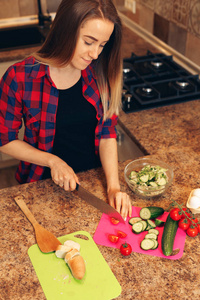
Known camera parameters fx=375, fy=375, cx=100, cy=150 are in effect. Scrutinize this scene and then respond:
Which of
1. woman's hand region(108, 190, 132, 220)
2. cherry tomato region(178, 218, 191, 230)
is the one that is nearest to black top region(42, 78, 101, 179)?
woman's hand region(108, 190, 132, 220)

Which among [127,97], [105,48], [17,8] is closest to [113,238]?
[105,48]

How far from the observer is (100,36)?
1.33 metres

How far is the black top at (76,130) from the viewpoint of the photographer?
1609 millimetres

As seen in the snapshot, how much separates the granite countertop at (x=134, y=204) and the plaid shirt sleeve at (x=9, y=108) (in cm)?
24

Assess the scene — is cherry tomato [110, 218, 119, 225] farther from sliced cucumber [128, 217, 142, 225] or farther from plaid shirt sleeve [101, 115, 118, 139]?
plaid shirt sleeve [101, 115, 118, 139]

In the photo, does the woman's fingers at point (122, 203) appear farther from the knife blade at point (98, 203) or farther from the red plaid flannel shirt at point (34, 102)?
the red plaid flannel shirt at point (34, 102)

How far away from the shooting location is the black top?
1.61 meters

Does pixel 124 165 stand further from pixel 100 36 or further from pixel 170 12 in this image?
pixel 170 12

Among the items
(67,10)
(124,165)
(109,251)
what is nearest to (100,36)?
(67,10)

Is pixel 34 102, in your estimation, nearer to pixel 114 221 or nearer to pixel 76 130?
pixel 76 130

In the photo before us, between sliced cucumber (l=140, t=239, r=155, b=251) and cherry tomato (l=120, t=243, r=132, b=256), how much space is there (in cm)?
5

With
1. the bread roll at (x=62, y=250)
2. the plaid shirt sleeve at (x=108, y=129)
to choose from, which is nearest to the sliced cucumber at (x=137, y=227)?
the bread roll at (x=62, y=250)

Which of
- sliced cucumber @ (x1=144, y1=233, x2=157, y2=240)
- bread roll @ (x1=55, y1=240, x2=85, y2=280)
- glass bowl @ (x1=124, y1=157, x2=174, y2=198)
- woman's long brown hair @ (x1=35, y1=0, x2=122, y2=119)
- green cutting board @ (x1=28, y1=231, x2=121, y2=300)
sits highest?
woman's long brown hair @ (x1=35, y1=0, x2=122, y2=119)

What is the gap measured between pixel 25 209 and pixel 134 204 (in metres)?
0.41
